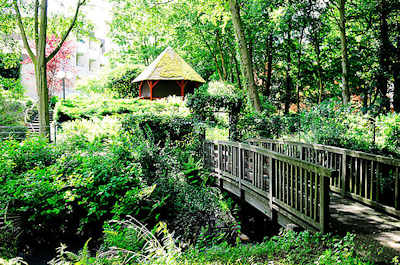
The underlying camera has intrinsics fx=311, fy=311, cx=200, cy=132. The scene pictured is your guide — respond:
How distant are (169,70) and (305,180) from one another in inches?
735

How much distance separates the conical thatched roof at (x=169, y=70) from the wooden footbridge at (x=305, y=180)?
14.0 m

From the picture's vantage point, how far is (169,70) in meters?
22.2

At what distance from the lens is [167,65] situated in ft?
74.0

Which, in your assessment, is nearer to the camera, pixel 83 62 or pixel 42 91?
pixel 42 91

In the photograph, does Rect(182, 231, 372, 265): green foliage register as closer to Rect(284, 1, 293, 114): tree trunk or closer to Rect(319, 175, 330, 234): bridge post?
Rect(319, 175, 330, 234): bridge post

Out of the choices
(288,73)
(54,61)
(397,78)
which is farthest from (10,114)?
(288,73)

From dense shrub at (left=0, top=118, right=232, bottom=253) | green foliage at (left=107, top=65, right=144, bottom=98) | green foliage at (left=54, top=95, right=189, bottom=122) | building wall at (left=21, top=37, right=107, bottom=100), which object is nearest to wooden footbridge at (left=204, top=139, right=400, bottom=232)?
dense shrub at (left=0, top=118, right=232, bottom=253)

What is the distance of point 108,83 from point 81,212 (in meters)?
19.9

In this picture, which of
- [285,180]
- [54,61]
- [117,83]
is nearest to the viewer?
[285,180]

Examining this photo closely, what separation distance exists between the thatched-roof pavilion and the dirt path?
17.5 metres

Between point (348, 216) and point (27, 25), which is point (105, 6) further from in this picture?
point (348, 216)

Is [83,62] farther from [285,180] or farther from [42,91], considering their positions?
[285,180]

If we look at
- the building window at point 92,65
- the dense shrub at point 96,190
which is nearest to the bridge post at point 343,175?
the dense shrub at point 96,190

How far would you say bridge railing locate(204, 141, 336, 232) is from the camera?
438 cm
